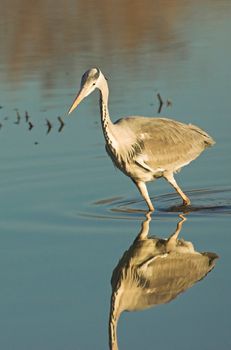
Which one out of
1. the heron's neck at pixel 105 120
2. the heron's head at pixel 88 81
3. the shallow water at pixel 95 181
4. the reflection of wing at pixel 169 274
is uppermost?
the heron's head at pixel 88 81

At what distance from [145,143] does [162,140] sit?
0.78 ft

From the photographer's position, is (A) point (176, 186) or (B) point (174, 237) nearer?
(B) point (174, 237)

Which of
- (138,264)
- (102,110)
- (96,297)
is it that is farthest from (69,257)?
(102,110)

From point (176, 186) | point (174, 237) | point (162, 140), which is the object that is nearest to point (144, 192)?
point (176, 186)

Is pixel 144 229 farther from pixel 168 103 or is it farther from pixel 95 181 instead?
pixel 168 103

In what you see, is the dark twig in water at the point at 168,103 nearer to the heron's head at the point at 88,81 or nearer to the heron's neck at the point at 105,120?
the heron's neck at the point at 105,120

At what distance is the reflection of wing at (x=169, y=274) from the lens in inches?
321

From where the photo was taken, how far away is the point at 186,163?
11.3 meters

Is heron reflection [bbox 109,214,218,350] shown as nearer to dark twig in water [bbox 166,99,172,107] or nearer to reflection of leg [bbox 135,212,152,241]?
reflection of leg [bbox 135,212,152,241]

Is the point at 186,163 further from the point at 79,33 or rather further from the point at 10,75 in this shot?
the point at 79,33

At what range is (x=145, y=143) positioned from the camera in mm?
10891

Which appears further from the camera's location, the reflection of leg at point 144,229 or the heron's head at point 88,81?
the heron's head at point 88,81

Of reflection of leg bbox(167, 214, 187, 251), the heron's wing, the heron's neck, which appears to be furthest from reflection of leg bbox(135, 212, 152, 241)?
the heron's neck

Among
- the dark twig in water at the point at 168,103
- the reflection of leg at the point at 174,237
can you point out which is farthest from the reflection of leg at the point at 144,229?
the dark twig in water at the point at 168,103
